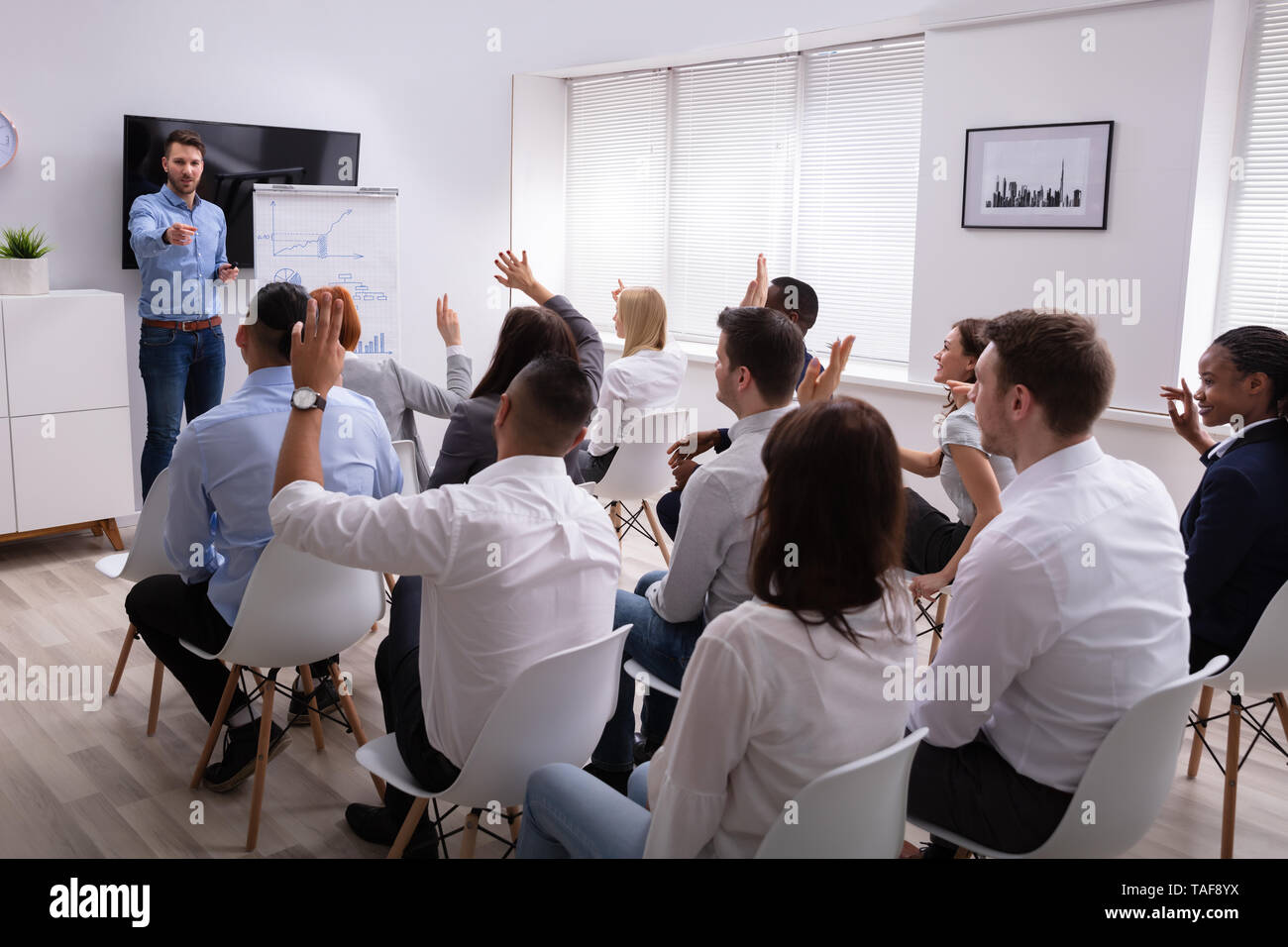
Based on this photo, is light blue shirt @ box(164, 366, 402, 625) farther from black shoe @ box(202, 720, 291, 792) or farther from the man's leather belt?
the man's leather belt

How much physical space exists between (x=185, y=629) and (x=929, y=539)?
7.10ft

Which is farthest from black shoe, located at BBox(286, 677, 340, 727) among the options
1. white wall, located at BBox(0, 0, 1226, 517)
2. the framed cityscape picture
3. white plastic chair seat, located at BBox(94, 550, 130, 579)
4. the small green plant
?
the framed cityscape picture

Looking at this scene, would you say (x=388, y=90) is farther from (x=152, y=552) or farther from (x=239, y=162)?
(x=152, y=552)

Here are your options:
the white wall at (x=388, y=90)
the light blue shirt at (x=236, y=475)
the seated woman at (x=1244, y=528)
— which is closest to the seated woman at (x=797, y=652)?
the seated woman at (x=1244, y=528)

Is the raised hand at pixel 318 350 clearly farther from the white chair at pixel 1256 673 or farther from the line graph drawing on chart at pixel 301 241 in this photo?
the line graph drawing on chart at pixel 301 241

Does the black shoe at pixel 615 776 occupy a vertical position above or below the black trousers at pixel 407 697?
below

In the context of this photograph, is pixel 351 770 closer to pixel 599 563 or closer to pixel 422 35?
pixel 599 563

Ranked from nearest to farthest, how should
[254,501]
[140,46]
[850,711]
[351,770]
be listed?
[850,711] → [254,501] → [351,770] → [140,46]

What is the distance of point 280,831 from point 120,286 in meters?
3.72

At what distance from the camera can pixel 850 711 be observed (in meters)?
1.56

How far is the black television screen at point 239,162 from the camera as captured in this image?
5.40 meters

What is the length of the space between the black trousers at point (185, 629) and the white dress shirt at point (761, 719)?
1720 millimetres

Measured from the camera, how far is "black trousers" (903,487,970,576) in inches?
131
